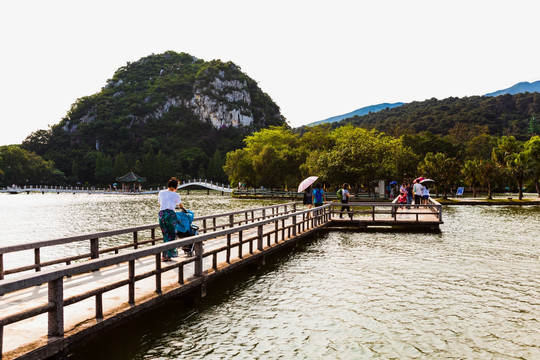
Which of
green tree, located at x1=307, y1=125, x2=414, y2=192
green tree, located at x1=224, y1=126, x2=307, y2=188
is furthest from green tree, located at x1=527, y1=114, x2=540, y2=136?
green tree, located at x1=307, y1=125, x2=414, y2=192

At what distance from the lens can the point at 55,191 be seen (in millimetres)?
111188

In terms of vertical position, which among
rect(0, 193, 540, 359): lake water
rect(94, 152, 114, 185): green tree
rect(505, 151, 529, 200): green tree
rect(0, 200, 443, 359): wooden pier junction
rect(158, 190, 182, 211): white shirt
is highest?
rect(94, 152, 114, 185): green tree

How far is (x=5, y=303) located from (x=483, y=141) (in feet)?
347

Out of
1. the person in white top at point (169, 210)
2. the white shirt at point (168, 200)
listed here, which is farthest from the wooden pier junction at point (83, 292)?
the white shirt at point (168, 200)

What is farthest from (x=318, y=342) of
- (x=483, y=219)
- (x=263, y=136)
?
(x=263, y=136)

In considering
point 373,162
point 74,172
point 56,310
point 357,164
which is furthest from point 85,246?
point 74,172

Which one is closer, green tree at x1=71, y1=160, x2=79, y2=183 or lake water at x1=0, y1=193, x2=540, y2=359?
lake water at x1=0, y1=193, x2=540, y2=359

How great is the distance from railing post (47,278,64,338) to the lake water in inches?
55.3

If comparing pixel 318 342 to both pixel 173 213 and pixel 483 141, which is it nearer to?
pixel 173 213

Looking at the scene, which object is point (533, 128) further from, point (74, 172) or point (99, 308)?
point (99, 308)

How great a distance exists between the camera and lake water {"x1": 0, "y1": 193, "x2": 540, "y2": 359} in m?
7.40

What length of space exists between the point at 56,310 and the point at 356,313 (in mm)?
6017

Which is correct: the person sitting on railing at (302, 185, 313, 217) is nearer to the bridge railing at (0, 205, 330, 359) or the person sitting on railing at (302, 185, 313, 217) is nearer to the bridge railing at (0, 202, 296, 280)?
the bridge railing at (0, 202, 296, 280)

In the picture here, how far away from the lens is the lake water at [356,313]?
7398 millimetres
